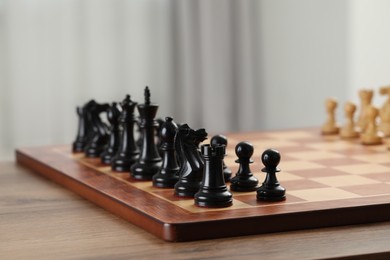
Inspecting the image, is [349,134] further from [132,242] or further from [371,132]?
[132,242]

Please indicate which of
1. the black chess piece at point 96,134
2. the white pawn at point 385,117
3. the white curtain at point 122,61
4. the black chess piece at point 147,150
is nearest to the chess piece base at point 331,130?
the white pawn at point 385,117

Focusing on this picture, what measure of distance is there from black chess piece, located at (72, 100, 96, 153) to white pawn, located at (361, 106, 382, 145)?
0.76m

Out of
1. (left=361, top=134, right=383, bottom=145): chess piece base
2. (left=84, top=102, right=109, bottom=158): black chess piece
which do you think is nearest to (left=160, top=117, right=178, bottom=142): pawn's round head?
(left=84, top=102, right=109, bottom=158): black chess piece

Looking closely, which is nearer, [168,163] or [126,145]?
[168,163]

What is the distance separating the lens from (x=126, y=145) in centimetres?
192

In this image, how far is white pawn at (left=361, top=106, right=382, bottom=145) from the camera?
88.6 inches

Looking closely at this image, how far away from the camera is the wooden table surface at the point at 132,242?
3.95 feet

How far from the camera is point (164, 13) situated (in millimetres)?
4684

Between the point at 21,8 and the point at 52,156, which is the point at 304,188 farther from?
the point at 21,8

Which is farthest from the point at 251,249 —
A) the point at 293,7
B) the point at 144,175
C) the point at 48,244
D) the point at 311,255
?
the point at 293,7

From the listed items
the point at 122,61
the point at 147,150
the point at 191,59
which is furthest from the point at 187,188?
the point at 191,59

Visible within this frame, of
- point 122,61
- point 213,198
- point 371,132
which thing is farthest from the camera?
point 122,61

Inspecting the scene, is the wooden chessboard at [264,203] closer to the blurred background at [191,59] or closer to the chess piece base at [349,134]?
the chess piece base at [349,134]

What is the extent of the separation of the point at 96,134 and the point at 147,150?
39cm
